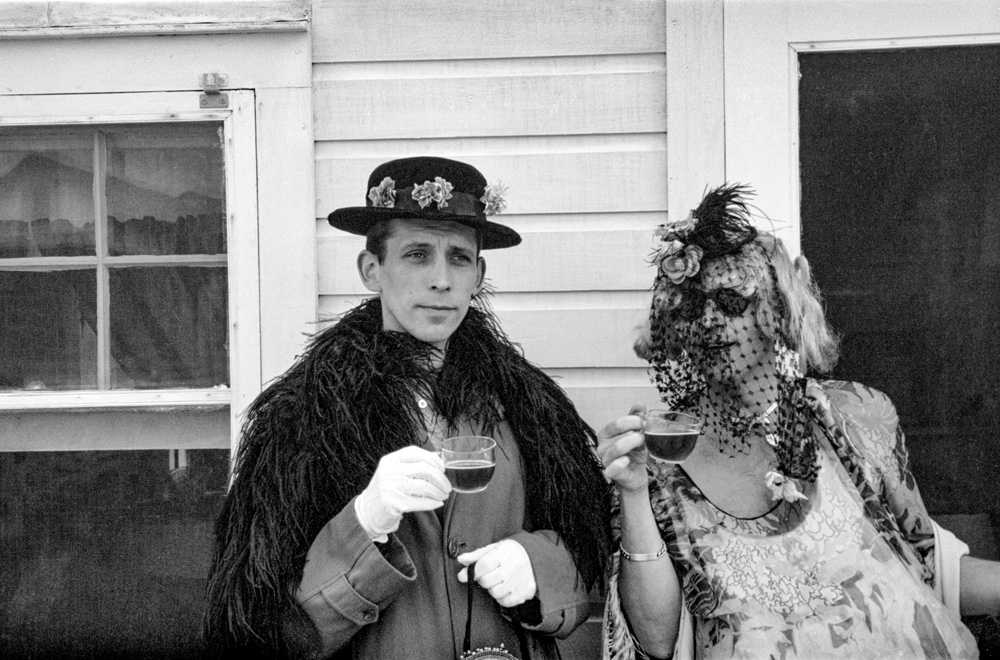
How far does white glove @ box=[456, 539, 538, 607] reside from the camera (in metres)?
2.04

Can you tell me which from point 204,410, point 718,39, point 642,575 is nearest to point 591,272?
point 718,39

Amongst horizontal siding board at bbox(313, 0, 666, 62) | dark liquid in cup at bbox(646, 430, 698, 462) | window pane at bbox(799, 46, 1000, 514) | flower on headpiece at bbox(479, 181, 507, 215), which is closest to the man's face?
flower on headpiece at bbox(479, 181, 507, 215)

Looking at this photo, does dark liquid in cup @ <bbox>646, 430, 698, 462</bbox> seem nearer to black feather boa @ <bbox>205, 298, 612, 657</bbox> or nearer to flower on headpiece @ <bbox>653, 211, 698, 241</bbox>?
black feather boa @ <bbox>205, 298, 612, 657</bbox>

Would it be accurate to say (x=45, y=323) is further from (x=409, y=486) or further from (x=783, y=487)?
(x=783, y=487)

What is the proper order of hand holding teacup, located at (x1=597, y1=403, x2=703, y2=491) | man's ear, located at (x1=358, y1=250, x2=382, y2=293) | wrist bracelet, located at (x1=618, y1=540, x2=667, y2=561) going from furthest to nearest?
man's ear, located at (x1=358, y1=250, x2=382, y2=293), wrist bracelet, located at (x1=618, y1=540, x2=667, y2=561), hand holding teacup, located at (x1=597, y1=403, x2=703, y2=491)

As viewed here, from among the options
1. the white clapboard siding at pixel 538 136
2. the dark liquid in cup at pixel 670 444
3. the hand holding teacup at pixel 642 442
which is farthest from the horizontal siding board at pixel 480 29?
the dark liquid in cup at pixel 670 444

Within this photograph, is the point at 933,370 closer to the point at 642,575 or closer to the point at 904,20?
the point at 904,20

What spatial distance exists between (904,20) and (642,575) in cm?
215

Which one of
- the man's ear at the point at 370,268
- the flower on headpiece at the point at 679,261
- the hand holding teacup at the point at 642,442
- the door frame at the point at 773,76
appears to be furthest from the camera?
the door frame at the point at 773,76

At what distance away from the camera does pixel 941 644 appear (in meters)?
2.13

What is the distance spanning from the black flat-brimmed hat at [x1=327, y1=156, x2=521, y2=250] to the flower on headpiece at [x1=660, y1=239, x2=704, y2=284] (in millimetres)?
475

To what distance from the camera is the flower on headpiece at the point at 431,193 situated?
7.47ft

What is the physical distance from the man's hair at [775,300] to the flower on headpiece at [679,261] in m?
0.05

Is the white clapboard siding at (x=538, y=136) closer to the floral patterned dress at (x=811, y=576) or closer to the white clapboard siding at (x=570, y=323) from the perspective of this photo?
the white clapboard siding at (x=570, y=323)
